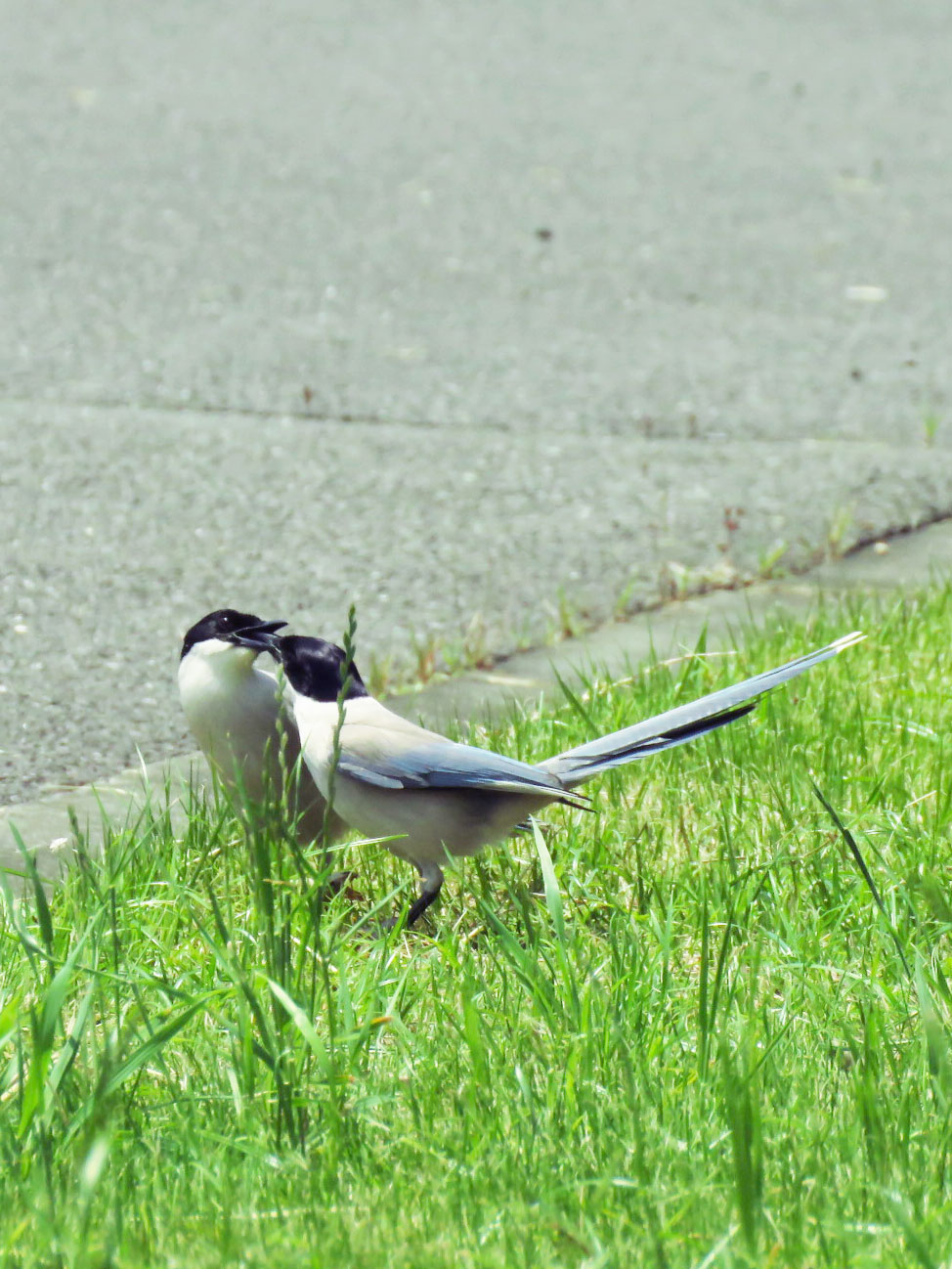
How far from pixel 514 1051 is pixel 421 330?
4.88 m

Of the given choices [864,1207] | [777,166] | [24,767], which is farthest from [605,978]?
[777,166]

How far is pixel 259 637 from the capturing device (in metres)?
3.36

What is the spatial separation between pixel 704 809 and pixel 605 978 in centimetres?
75

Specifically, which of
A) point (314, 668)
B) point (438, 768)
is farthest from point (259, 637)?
point (438, 768)

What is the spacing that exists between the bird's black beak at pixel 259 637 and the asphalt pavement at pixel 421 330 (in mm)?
416

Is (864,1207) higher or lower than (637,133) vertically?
lower

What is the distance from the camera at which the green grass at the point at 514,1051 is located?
1.98 m

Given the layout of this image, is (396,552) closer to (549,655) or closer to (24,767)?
(549,655)

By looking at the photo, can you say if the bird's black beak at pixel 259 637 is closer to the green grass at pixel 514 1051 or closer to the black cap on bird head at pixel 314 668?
the black cap on bird head at pixel 314 668

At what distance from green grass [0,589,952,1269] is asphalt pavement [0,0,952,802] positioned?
105 centimetres

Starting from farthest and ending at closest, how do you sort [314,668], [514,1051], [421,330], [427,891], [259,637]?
[421,330]
[259,637]
[314,668]
[427,891]
[514,1051]

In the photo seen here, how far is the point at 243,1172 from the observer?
6.98 ft

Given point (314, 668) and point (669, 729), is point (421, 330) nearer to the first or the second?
point (314, 668)

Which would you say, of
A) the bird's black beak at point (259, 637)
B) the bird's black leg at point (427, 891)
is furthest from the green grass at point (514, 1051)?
the bird's black beak at point (259, 637)
